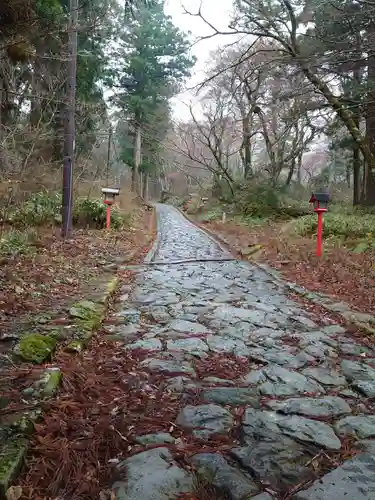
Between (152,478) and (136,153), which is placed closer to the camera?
(152,478)

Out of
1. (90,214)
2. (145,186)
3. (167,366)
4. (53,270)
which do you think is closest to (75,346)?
(167,366)

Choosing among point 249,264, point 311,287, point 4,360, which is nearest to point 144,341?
point 4,360

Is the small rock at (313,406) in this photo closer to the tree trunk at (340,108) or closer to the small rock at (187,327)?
the small rock at (187,327)

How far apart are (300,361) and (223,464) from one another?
1.73 m

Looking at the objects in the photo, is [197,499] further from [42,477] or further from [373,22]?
[373,22]

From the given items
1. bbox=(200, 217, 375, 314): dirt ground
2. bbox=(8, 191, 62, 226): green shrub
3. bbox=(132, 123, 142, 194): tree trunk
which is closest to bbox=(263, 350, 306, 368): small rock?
bbox=(200, 217, 375, 314): dirt ground

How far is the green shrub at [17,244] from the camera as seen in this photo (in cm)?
697

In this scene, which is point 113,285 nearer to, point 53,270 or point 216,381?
point 53,270

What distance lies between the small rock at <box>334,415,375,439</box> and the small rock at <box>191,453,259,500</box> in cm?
83

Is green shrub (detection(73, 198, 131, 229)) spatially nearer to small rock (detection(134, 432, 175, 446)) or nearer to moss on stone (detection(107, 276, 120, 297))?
moss on stone (detection(107, 276, 120, 297))

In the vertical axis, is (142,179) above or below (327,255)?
above

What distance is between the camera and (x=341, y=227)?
36.7 feet

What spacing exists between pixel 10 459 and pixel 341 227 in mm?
10806

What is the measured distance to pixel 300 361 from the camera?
11.9 ft
